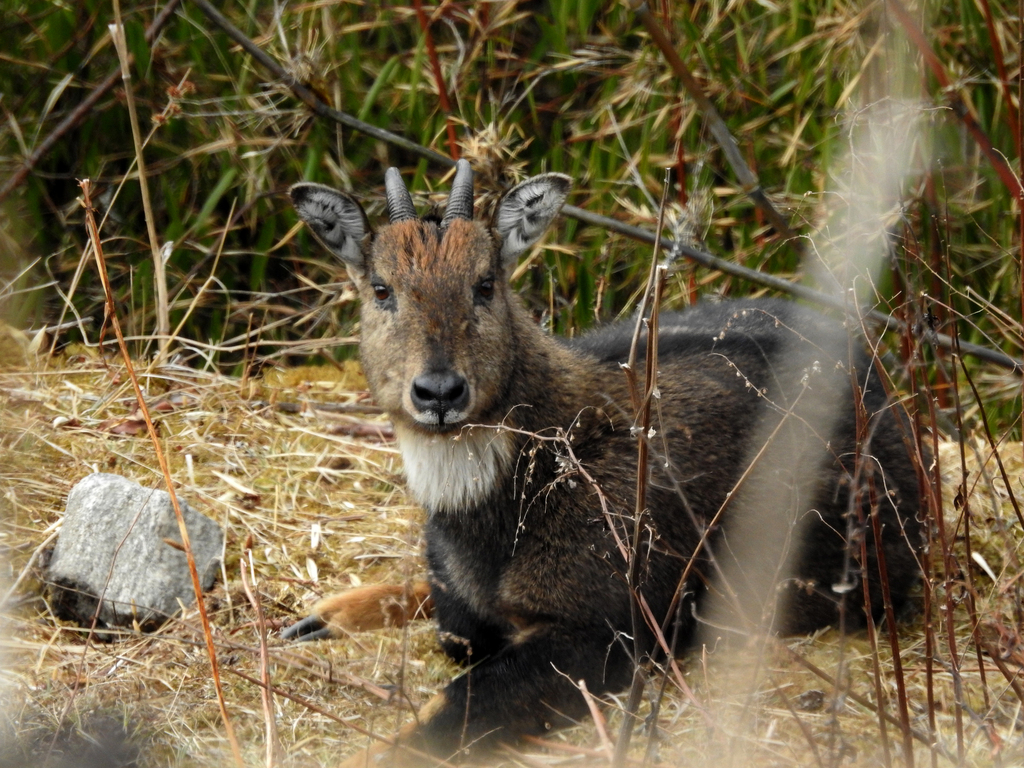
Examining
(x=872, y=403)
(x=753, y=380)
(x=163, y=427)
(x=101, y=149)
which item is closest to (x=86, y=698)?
(x=163, y=427)

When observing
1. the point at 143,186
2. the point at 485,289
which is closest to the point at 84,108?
the point at 143,186

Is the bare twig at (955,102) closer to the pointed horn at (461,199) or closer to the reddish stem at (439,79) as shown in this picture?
the pointed horn at (461,199)

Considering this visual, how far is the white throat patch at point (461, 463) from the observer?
3.96 metres

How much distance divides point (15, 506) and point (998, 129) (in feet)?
17.9

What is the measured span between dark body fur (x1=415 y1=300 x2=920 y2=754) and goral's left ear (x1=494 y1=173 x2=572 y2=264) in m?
0.42

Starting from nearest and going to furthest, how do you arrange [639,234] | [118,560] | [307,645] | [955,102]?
[955,102]
[307,645]
[118,560]
[639,234]

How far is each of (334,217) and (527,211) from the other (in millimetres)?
732

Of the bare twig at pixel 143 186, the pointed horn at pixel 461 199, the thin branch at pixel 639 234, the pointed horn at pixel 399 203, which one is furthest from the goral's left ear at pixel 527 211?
the bare twig at pixel 143 186

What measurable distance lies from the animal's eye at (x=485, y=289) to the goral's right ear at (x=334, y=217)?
1.72 feet

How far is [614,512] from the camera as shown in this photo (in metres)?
3.58

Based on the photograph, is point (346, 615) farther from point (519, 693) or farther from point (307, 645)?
point (519, 693)

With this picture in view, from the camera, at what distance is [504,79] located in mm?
7645

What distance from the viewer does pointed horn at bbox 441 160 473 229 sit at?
4242 millimetres

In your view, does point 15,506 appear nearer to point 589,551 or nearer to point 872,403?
point 589,551
